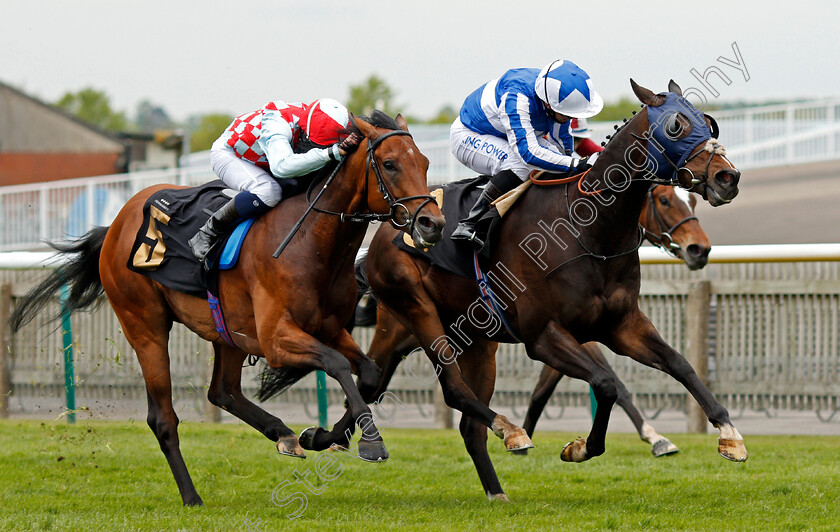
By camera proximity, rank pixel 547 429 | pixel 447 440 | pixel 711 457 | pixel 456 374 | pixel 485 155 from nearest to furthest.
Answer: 1. pixel 456 374
2. pixel 485 155
3. pixel 711 457
4. pixel 447 440
5. pixel 547 429

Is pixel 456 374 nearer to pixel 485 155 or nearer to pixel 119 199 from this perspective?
pixel 485 155

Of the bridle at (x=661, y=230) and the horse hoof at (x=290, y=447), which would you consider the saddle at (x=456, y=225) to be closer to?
the horse hoof at (x=290, y=447)

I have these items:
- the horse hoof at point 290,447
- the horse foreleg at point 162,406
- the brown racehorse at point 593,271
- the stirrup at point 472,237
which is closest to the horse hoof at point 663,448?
the brown racehorse at point 593,271

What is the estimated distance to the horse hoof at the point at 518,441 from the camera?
4777 mm

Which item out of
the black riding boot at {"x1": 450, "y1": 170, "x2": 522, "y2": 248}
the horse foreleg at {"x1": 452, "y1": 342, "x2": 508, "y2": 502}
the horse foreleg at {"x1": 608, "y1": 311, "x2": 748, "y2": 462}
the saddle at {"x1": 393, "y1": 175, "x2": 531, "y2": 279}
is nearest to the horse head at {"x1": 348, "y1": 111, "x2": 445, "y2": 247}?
the saddle at {"x1": 393, "y1": 175, "x2": 531, "y2": 279}

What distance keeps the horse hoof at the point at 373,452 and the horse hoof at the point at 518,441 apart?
1.89 ft

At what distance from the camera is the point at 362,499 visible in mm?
5602

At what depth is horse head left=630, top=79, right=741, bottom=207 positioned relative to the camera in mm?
4379

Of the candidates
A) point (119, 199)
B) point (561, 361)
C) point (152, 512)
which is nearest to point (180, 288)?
point (152, 512)

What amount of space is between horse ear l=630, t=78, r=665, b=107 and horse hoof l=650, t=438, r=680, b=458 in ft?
7.81

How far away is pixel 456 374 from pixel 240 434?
305cm

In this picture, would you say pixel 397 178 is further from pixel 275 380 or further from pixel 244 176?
pixel 275 380

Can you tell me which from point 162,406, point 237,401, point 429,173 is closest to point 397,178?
point 237,401

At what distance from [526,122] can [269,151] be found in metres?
1.25
